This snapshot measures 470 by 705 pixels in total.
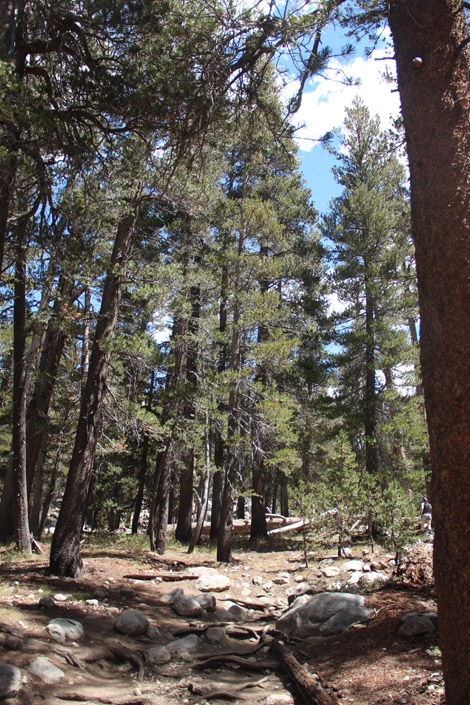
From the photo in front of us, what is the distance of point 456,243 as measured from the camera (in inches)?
131

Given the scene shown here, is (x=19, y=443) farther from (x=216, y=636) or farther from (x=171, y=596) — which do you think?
(x=216, y=636)

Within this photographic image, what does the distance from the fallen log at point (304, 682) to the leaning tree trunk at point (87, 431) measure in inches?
169

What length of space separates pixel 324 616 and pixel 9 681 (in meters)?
4.11

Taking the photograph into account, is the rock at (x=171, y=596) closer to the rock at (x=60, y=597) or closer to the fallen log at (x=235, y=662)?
the rock at (x=60, y=597)

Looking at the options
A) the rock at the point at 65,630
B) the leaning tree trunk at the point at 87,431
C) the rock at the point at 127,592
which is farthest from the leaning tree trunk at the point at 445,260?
the leaning tree trunk at the point at 87,431

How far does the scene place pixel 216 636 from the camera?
6.21m

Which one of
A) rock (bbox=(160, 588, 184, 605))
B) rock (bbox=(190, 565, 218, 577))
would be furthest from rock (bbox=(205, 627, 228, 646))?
rock (bbox=(190, 565, 218, 577))

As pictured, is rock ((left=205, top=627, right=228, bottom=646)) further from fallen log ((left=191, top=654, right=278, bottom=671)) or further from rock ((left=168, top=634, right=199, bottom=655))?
fallen log ((left=191, top=654, right=278, bottom=671))

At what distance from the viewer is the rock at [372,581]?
26.0ft

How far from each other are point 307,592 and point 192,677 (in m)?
4.15

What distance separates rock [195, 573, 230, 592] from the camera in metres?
9.16

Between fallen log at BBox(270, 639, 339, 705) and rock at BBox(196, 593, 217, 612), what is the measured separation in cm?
242

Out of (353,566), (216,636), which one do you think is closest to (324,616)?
(216,636)

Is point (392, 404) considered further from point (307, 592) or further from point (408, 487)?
point (307, 592)
